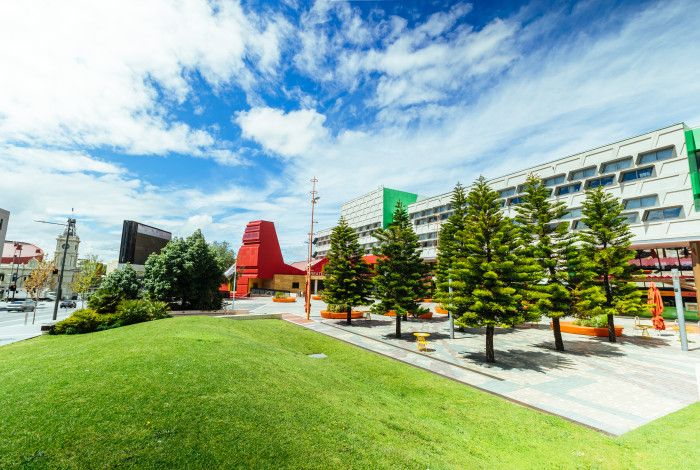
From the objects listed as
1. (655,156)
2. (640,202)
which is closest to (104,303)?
(640,202)

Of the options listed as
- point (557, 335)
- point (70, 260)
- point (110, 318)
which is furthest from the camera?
point (70, 260)

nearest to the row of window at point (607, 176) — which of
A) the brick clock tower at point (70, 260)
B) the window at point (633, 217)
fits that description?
the window at point (633, 217)

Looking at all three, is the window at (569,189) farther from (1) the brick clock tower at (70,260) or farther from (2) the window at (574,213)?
(1) the brick clock tower at (70,260)

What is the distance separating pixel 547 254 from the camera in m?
19.7

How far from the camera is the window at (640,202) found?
29.7 m

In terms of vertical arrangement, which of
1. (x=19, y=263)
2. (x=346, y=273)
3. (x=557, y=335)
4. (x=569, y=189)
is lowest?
(x=557, y=335)

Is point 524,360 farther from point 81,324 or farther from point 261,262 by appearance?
point 261,262

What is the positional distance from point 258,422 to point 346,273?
21912mm

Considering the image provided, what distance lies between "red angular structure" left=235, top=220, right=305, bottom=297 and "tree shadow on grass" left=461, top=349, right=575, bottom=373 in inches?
2024

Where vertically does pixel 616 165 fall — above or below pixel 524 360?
above

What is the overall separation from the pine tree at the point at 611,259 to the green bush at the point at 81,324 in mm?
31110

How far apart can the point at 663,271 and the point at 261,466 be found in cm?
4874

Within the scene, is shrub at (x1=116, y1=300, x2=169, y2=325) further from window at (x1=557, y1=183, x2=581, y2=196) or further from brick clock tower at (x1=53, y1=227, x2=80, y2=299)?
brick clock tower at (x1=53, y1=227, x2=80, y2=299)

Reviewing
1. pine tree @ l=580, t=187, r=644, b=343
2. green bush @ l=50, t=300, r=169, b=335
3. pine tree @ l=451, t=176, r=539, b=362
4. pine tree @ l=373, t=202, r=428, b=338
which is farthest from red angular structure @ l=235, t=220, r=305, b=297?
pine tree @ l=580, t=187, r=644, b=343
